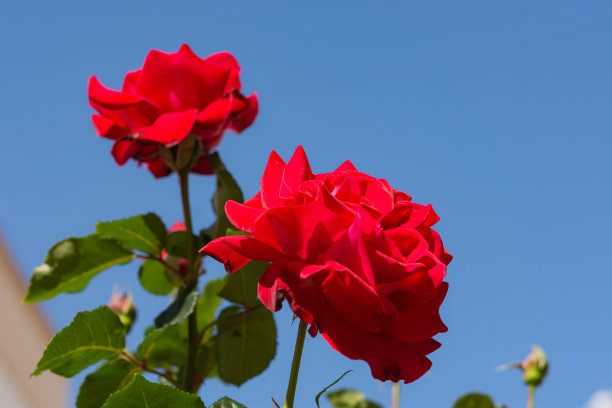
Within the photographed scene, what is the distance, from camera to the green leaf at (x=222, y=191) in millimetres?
791

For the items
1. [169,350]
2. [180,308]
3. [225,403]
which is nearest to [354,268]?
[225,403]

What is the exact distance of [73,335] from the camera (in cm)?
77

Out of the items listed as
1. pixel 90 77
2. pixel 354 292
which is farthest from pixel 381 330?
pixel 90 77

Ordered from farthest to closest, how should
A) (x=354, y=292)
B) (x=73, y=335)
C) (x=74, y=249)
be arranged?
(x=74, y=249) < (x=73, y=335) < (x=354, y=292)

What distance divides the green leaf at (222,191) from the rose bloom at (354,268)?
335 mm

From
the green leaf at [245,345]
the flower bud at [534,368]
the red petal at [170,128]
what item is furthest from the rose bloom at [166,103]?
the flower bud at [534,368]

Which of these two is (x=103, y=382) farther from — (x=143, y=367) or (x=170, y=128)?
(x=170, y=128)

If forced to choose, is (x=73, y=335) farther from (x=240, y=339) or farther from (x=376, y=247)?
(x=376, y=247)

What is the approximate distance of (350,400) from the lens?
1.21m

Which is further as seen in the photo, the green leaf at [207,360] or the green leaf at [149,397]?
the green leaf at [207,360]

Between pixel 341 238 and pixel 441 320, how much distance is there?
9 cm

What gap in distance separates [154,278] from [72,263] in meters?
0.12

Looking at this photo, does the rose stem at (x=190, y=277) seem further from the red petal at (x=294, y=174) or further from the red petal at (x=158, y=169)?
the red petal at (x=294, y=174)

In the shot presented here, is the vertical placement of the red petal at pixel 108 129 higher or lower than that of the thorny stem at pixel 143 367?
higher
